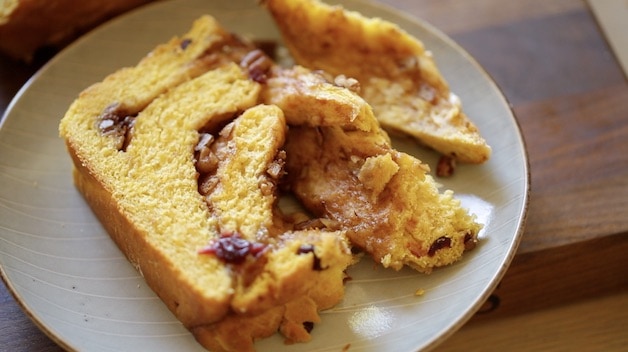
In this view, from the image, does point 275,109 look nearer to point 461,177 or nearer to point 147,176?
point 147,176

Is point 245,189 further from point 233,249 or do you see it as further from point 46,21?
point 46,21

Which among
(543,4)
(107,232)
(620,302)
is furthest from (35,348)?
(543,4)

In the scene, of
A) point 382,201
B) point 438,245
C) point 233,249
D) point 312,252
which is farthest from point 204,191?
point 438,245

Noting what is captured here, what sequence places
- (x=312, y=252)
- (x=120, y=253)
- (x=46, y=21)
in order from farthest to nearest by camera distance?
1. (x=46, y=21)
2. (x=120, y=253)
3. (x=312, y=252)

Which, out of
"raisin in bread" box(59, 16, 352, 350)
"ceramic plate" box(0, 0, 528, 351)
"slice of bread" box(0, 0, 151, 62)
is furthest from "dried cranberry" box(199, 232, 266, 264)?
"slice of bread" box(0, 0, 151, 62)

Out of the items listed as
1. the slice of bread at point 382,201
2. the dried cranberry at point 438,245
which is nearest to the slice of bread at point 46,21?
the slice of bread at point 382,201

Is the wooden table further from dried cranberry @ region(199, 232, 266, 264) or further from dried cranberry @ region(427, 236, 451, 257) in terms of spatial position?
dried cranberry @ region(199, 232, 266, 264)
